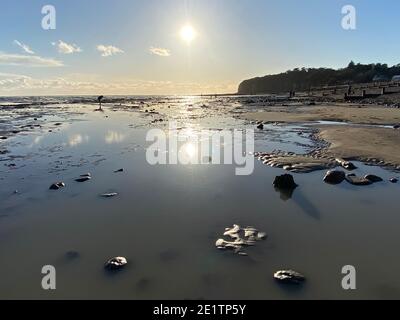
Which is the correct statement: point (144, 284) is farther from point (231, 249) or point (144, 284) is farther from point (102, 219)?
point (102, 219)

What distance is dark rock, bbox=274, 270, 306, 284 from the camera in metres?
6.68

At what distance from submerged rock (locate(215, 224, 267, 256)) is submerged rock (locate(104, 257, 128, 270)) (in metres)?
2.30

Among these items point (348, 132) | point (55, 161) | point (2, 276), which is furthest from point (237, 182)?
point (348, 132)

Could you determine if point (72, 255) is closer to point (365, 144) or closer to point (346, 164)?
point (346, 164)

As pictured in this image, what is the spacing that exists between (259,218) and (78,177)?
8.75 m

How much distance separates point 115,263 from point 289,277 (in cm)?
377

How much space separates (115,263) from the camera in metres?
7.31

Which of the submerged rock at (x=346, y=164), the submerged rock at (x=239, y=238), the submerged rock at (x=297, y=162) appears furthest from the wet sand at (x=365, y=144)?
the submerged rock at (x=239, y=238)

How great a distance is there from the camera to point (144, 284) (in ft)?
21.9

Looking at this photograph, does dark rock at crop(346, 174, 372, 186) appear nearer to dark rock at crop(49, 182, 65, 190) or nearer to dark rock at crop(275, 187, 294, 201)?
dark rock at crop(275, 187, 294, 201)

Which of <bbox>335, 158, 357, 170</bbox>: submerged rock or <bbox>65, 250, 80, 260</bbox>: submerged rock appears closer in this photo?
<bbox>65, 250, 80, 260</bbox>: submerged rock

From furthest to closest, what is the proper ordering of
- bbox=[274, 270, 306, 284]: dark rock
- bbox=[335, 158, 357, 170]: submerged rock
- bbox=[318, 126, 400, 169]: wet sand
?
bbox=[318, 126, 400, 169]: wet sand < bbox=[335, 158, 357, 170]: submerged rock < bbox=[274, 270, 306, 284]: dark rock

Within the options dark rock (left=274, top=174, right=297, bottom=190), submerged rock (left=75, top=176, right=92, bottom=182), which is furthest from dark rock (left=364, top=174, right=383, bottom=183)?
submerged rock (left=75, top=176, right=92, bottom=182)

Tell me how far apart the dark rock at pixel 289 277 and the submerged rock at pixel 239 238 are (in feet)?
3.56
